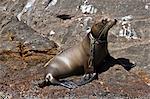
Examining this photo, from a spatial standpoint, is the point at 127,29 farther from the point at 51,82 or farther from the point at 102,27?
the point at 51,82

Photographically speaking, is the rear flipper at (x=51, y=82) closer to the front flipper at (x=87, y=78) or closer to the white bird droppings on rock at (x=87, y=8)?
the front flipper at (x=87, y=78)

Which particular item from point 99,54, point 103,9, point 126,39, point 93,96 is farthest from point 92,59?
point 103,9

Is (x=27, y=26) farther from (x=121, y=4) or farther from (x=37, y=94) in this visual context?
(x=37, y=94)

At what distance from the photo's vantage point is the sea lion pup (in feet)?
15.4

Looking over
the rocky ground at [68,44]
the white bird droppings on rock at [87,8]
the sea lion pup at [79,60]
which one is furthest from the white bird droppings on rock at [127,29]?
the sea lion pup at [79,60]

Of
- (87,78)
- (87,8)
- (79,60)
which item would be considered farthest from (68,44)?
(87,78)

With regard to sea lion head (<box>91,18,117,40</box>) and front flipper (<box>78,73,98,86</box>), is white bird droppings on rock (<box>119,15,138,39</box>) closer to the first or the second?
sea lion head (<box>91,18,117,40</box>)

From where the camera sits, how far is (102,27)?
467 cm

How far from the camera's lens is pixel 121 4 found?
6.19 m

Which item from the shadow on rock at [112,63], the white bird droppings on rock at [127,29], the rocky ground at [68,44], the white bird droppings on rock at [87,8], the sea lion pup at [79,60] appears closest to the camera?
the rocky ground at [68,44]

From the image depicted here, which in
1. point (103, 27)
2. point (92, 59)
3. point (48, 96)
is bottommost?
point (48, 96)

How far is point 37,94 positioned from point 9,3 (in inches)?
112

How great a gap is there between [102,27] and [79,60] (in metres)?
0.47

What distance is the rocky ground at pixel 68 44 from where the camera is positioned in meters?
4.59
